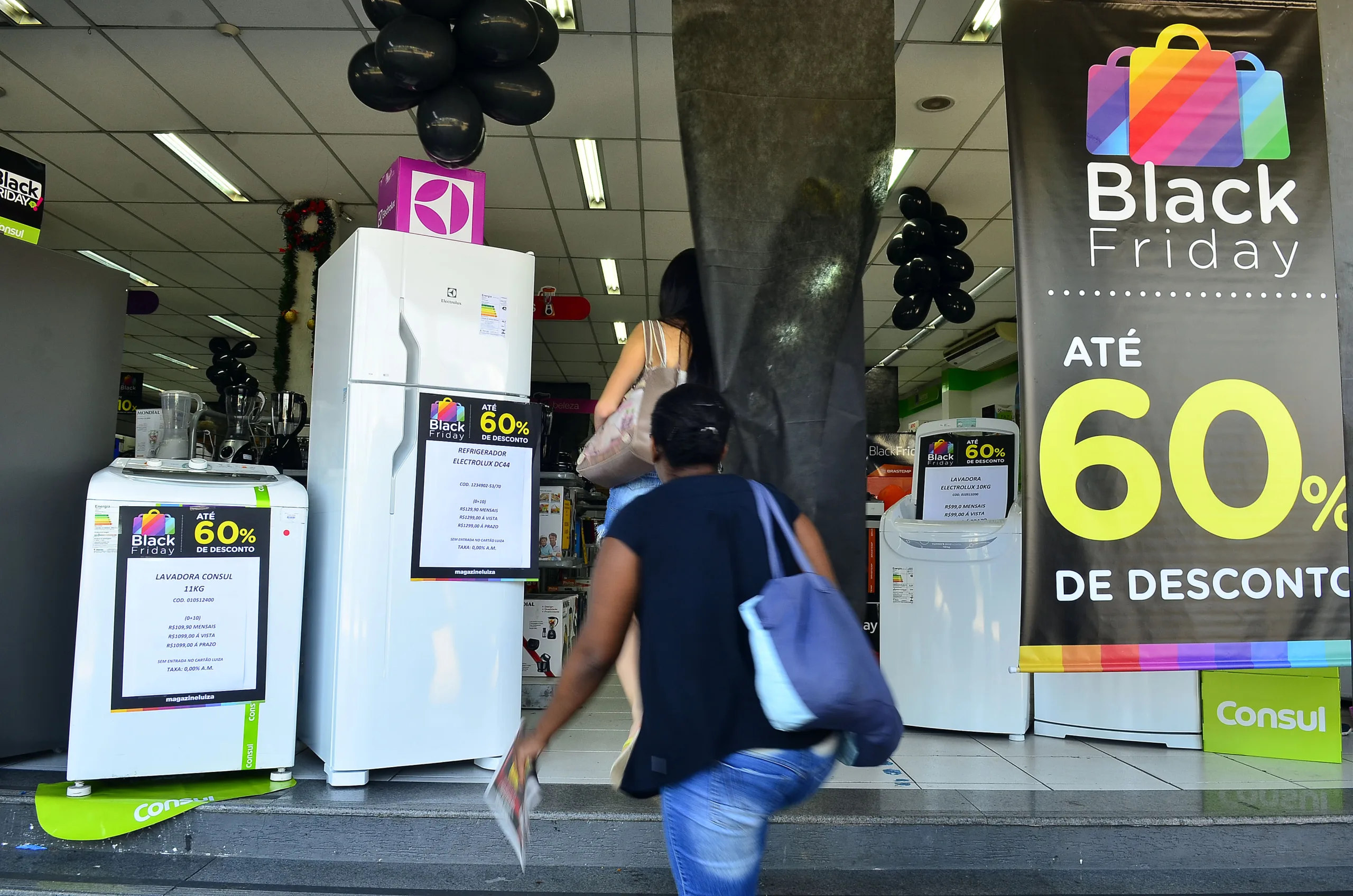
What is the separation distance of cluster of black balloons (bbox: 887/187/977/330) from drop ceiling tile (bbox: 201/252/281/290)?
602 centimetres

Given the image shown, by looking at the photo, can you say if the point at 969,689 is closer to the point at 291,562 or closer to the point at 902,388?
the point at 291,562

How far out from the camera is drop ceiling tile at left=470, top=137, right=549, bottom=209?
6.23 meters

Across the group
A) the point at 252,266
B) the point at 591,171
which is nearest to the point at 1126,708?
the point at 591,171

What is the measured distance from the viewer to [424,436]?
122 inches

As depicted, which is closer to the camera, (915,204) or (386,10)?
(386,10)

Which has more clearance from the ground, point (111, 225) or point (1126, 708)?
point (111, 225)

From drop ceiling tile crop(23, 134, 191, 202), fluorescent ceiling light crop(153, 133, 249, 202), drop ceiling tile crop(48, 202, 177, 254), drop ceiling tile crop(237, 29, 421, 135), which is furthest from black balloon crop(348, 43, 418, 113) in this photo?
drop ceiling tile crop(48, 202, 177, 254)

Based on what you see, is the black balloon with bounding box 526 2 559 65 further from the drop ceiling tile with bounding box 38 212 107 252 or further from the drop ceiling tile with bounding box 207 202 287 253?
the drop ceiling tile with bounding box 38 212 107 252

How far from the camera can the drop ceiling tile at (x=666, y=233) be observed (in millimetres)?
7609

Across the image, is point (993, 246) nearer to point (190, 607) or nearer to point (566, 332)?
point (566, 332)

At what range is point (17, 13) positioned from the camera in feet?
15.4

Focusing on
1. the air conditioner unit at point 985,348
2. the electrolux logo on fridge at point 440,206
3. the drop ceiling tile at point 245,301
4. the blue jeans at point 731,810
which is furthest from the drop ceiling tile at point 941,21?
the drop ceiling tile at point 245,301

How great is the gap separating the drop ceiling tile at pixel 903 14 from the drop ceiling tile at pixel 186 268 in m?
7.26

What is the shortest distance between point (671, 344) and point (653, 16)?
10.1ft
